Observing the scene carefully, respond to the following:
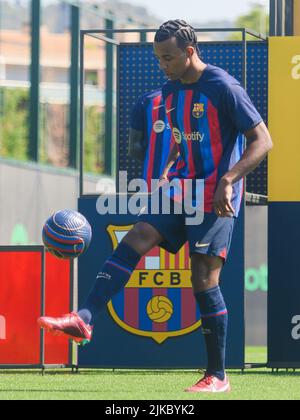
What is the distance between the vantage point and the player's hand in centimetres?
771

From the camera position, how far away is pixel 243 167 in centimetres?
781

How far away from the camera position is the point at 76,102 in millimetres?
24781

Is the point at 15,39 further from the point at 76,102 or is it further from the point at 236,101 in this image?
the point at 236,101

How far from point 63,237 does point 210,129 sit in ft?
4.33

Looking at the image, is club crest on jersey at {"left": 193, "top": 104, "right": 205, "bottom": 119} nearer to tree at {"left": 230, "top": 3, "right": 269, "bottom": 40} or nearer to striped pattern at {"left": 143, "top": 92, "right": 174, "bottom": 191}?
striped pattern at {"left": 143, "top": 92, "right": 174, "bottom": 191}

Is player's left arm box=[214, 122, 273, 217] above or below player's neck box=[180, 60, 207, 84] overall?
below

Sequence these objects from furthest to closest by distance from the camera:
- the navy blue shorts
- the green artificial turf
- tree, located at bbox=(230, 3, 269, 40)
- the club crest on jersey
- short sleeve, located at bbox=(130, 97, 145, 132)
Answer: tree, located at bbox=(230, 3, 269, 40) → short sleeve, located at bbox=(130, 97, 145, 132) → the club crest on jersey → the navy blue shorts → the green artificial turf

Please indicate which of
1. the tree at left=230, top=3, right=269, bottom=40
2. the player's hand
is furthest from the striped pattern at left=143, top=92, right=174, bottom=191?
the tree at left=230, top=3, right=269, bottom=40

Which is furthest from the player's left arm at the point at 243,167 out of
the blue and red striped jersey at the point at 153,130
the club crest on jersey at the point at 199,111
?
the blue and red striped jersey at the point at 153,130

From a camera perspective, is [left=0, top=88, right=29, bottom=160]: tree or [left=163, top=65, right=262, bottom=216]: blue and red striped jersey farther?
[left=0, top=88, right=29, bottom=160]: tree

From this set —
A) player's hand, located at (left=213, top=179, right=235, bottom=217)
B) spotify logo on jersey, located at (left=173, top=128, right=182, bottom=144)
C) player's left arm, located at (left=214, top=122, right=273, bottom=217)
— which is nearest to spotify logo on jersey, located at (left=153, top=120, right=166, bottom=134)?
spotify logo on jersey, located at (left=173, top=128, right=182, bottom=144)

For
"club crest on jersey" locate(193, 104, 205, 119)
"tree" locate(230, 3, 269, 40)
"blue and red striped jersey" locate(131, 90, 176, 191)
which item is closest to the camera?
"club crest on jersey" locate(193, 104, 205, 119)

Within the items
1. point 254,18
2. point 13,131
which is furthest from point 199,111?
point 254,18

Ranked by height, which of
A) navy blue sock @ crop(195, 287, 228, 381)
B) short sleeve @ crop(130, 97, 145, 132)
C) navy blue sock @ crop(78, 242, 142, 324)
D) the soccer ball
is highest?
short sleeve @ crop(130, 97, 145, 132)
